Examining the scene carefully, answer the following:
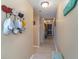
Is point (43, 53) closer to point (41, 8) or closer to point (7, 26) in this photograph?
point (41, 8)

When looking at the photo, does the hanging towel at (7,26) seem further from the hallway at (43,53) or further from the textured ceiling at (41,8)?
the hallway at (43,53)

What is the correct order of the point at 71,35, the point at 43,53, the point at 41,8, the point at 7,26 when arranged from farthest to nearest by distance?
the point at 43,53
the point at 41,8
the point at 7,26
the point at 71,35

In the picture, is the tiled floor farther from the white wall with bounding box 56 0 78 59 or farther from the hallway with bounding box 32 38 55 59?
the white wall with bounding box 56 0 78 59

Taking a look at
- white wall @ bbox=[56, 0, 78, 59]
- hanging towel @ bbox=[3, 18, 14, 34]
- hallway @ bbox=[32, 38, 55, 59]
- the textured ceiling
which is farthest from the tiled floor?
hanging towel @ bbox=[3, 18, 14, 34]

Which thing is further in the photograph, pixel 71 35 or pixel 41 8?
pixel 41 8

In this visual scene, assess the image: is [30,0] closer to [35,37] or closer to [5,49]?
[5,49]

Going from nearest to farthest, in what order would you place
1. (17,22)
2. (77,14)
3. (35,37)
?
(77,14) → (17,22) → (35,37)

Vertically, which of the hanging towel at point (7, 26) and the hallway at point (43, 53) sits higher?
the hanging towel at point (7, 26)

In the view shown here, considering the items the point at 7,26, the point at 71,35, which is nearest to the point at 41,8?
the point at 7,26

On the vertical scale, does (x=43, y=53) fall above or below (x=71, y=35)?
below

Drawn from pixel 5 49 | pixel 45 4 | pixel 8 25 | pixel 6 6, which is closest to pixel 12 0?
pixel 6 6

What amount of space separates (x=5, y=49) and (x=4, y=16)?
565mm

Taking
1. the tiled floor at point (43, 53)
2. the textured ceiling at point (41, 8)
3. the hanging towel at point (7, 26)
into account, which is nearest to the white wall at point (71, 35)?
the hanging towel at point (7, 26)

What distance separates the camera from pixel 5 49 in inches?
78.3
